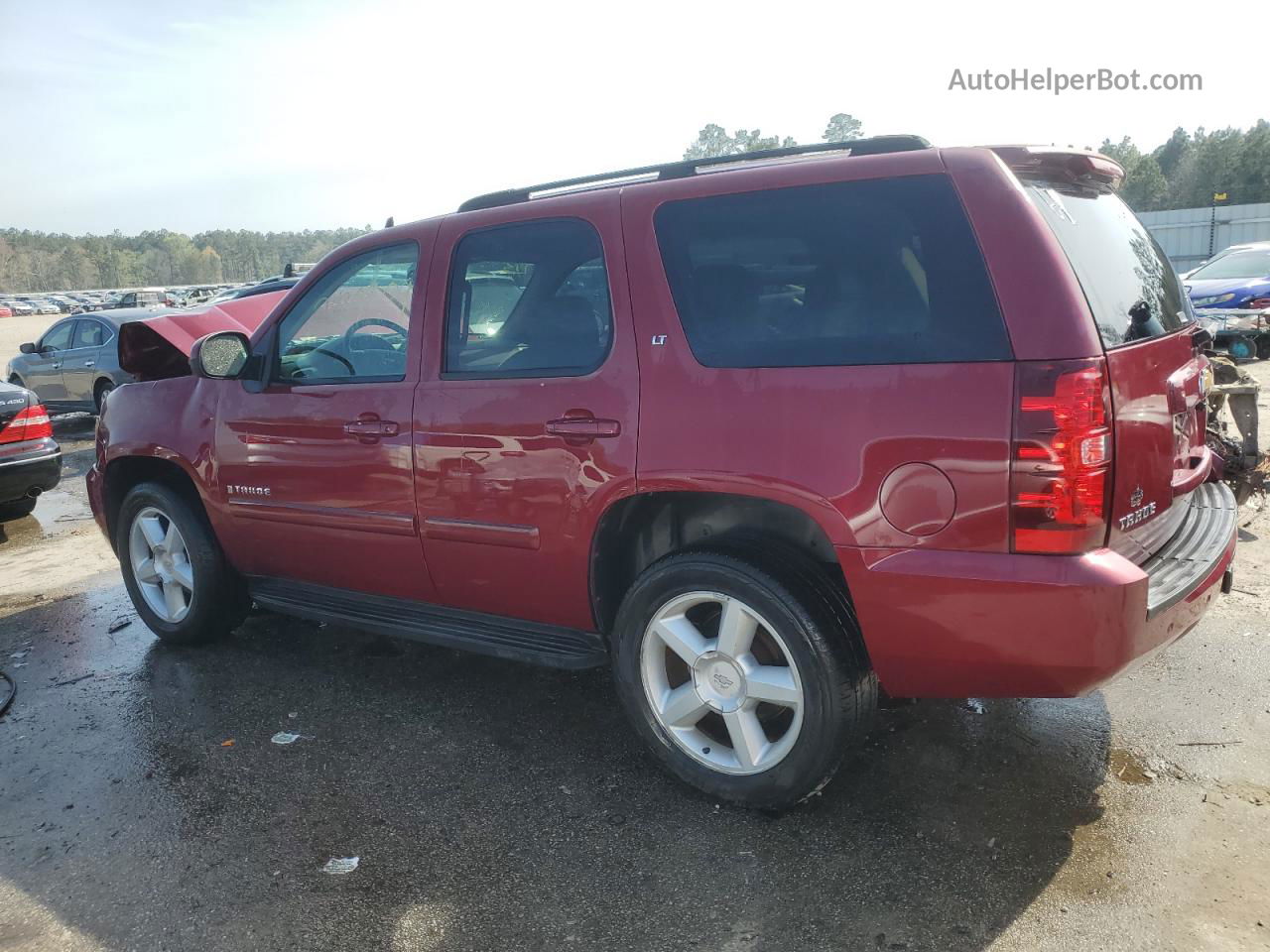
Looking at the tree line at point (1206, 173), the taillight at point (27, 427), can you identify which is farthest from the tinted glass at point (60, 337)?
the tree line at point (1206, 173)

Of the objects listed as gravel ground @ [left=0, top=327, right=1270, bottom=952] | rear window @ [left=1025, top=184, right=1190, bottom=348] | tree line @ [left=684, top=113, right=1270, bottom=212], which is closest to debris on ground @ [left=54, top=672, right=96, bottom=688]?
gravel ground @ [left=0, top=327, right=1270, bottom=952]

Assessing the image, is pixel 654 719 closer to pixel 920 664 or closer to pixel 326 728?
pixel 920 664

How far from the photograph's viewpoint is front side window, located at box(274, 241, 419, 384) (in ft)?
12.5

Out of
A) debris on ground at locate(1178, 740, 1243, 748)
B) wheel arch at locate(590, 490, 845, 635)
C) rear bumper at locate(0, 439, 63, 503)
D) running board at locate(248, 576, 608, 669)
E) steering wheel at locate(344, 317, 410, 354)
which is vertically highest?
steering wheel at locate(344, 317, 410, 354)

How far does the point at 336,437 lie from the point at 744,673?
1.94 m

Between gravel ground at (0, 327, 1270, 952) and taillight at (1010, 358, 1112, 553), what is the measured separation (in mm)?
709

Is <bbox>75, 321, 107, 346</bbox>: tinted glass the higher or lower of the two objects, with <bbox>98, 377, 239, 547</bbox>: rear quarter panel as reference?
higher

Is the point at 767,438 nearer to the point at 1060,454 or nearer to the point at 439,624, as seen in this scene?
the point at 1060,454

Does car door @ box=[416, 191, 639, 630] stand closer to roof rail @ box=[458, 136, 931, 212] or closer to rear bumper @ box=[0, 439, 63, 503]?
roof rail @ box=[458, 136, 931, 212]

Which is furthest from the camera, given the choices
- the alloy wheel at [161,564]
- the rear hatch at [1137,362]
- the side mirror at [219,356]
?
the alloy wheel at [161,564]

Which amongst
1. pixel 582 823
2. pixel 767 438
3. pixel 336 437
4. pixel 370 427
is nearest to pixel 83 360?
pixel 336 437

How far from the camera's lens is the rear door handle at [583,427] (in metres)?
3.10

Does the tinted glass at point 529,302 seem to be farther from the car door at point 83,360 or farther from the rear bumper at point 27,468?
the car door at point 83,360

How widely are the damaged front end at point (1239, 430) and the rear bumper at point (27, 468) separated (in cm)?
802
